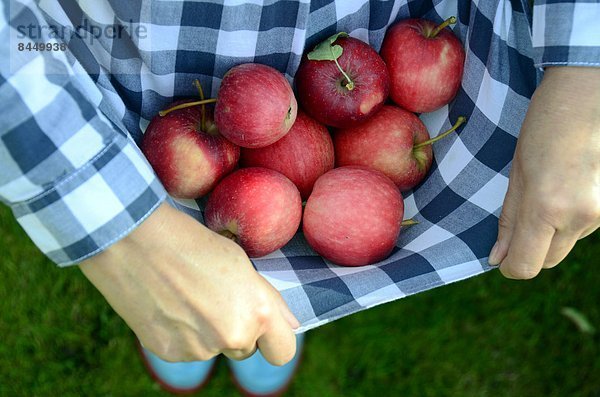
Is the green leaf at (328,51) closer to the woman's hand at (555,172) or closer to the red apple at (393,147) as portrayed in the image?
the red apple at (393,147)

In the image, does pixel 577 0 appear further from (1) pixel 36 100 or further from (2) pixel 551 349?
(2) pixel 551 349

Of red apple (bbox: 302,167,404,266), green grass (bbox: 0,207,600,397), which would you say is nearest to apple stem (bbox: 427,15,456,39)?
red apple (bbox: 302,167,404,266)

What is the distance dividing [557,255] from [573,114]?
0.60 ft

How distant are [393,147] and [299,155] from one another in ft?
0.47

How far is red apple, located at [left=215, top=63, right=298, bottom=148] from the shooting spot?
834mm

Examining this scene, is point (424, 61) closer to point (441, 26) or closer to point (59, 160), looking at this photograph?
point (441, 26)

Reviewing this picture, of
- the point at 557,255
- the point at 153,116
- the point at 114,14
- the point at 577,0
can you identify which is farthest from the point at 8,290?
the point at 577,0

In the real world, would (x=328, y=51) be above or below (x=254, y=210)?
above

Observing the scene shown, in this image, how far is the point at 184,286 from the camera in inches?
26.8

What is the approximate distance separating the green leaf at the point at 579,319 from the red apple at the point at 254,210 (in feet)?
2.69

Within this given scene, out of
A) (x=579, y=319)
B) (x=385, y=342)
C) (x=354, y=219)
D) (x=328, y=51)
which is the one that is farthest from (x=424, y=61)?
(x=579, y=319)

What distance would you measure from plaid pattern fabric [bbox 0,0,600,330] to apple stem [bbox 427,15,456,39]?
28 millimetres

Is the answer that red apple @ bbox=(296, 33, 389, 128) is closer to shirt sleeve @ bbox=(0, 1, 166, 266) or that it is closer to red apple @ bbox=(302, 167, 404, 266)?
red apple @ bbox=(302, 167, 404, 266)

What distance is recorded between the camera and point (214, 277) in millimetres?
684
